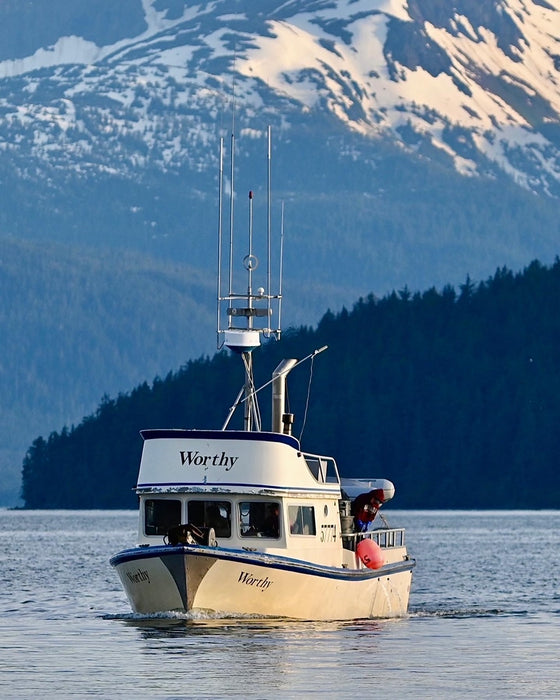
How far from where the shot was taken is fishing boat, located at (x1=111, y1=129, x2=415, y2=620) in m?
57.7

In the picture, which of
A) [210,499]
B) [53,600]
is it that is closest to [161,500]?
[210,499]

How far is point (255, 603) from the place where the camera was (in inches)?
2298

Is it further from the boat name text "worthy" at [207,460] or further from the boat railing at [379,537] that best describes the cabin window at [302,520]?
the boat railing at [379,537]

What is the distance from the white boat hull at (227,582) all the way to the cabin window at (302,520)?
145cm

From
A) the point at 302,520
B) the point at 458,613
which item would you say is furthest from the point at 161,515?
the point at 458,613

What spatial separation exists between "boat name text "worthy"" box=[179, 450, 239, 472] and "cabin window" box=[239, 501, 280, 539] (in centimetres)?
131

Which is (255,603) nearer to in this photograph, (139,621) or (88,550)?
(139,621)

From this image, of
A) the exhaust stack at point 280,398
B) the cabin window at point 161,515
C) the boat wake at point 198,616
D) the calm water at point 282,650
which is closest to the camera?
the calm water at point 282,650

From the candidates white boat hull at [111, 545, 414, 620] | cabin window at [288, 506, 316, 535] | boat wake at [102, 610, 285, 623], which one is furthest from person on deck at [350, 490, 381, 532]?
boat wake at [102, 610, 285, 623]

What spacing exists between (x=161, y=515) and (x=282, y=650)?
28.3ft

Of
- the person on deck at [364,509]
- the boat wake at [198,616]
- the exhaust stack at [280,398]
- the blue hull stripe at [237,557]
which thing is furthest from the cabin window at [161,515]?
the person on deck at [364,509]

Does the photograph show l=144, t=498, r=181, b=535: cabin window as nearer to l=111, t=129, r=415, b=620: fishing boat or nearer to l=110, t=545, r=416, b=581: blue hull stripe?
l=111, t=129, r=415, b=620: fishing boat

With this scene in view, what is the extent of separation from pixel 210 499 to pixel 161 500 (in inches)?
62.3

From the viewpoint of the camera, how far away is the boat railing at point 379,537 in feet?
216
